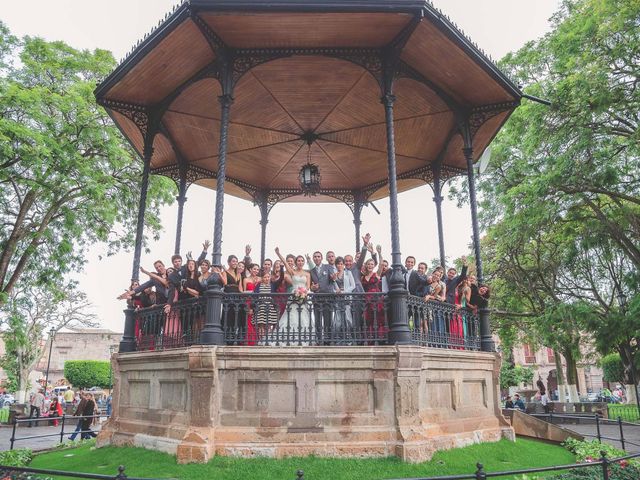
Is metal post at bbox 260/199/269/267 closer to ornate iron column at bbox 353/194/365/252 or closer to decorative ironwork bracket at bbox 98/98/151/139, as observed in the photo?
ornate iron column at bbox 353/194/365/252

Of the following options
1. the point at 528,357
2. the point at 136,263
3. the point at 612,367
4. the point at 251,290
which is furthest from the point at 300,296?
the point at 528,357

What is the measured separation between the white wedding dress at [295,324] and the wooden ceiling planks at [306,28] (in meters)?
4.79

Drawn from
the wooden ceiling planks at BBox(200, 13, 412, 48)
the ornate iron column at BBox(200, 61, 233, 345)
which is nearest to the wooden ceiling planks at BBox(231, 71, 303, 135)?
the ornate iron column at BBox(200, 61, 233, 345)

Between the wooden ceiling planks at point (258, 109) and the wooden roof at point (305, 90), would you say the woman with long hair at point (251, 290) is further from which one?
the wooden ceiling planks at point (258, 109)

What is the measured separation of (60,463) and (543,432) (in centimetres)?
1037

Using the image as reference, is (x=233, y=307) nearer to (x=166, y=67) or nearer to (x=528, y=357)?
(x=166, y=67)

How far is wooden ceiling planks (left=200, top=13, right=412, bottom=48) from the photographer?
8.30 m

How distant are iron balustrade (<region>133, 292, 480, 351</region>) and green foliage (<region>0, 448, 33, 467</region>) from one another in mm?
3537

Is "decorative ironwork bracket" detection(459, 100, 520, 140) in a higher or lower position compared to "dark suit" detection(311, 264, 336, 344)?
higher

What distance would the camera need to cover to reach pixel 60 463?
8.98 metres

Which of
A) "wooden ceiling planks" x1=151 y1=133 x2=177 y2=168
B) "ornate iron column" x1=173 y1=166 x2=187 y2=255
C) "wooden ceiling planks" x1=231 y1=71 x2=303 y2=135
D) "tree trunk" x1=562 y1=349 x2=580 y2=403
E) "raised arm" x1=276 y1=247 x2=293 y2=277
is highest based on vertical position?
"wooden ceiling planks" x1=231 y1=71 x2=303 y2=135

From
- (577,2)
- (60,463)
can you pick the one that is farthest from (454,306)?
(577,2)

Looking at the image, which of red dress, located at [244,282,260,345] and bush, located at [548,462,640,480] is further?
red dress, located at [244,282,260,345]

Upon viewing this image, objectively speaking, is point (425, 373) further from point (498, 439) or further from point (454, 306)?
point (498, 439)
